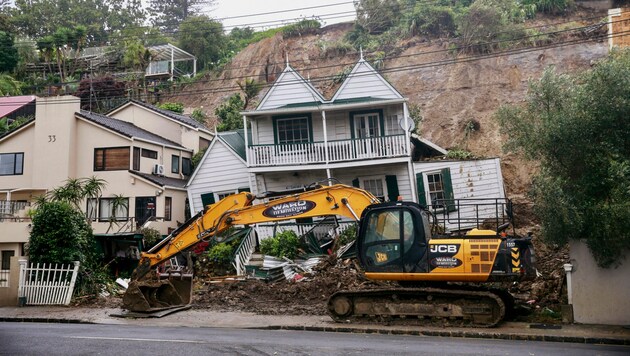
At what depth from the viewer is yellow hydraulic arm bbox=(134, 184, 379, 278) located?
17.7 m

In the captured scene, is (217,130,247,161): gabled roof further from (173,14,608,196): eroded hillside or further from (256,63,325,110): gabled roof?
(173,14,608,196): eroded hillside

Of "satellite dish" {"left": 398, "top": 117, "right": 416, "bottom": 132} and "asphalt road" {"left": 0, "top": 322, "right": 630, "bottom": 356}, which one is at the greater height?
"satellite dish" {"left": 398, "top": 117, "right": 416, "bottom": 132}

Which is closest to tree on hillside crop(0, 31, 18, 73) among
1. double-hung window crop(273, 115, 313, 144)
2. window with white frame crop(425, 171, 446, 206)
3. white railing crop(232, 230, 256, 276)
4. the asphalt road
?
double-hung window crop(273, 115, 313, 144)

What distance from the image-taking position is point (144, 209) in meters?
32.4

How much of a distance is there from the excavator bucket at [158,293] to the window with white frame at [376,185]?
12.1m

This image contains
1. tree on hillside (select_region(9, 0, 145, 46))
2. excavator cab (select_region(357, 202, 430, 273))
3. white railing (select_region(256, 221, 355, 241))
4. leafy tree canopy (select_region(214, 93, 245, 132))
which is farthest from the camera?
tree on hillside (select_region(9, 0, 145, 46))

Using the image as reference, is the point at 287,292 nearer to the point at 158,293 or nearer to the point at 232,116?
the point at 158,293

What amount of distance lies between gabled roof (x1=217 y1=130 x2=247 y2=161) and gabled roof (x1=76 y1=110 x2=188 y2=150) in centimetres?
432

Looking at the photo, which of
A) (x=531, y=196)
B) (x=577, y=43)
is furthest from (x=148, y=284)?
(x=577, y=43)

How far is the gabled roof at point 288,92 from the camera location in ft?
98.6

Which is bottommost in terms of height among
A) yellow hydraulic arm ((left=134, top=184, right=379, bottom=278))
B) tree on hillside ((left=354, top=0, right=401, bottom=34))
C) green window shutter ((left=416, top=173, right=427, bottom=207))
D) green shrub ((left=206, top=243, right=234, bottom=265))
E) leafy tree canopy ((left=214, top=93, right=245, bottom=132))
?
green shrub ((left=206, top=243, right=234, bottom=265))

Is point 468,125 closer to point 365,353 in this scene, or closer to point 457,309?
point 457,309

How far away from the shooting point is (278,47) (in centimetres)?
6569

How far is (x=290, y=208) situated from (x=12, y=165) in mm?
23336
